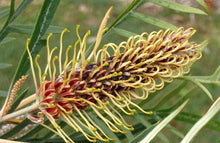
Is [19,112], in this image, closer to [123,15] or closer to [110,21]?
[123,15]

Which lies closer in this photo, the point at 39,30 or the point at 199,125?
the point at 199,125

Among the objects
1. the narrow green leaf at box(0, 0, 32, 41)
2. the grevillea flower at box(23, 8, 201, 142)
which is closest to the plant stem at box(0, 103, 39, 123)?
the grevillea flower at box(23, 8, 201, 142)

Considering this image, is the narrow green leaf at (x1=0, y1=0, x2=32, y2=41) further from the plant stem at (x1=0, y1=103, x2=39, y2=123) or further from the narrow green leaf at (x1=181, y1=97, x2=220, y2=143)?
the narrow green leaf at (x1=181, y1=97, x2=220, y2=143)

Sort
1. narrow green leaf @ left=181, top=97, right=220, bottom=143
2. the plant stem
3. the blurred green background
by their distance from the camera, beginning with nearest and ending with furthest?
narrow green leaf @ left=181, top=97, right=220, bottom=143 < the plant stem < the blurred green background

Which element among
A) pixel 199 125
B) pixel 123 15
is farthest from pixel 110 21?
pixel 199 125

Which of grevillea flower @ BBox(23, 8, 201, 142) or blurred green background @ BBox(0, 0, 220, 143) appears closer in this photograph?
grevillea flower @ BBox(23, 8, 201, 142)

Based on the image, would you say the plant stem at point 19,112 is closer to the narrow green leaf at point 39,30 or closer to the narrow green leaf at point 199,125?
the narrow green leaf at point 39,30

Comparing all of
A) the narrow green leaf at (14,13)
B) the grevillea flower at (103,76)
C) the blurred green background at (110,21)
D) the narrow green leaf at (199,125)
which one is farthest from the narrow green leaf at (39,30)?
the blurred green background at (110,21)

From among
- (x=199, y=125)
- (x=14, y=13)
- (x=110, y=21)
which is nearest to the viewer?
(x=199, y=125)
